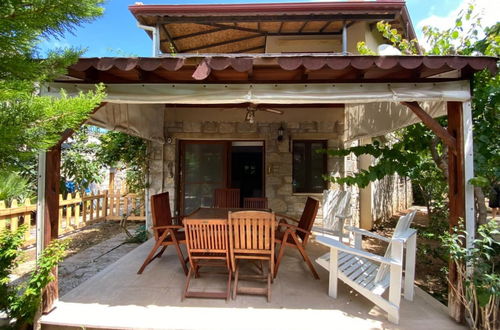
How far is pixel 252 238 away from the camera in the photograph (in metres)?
2.70

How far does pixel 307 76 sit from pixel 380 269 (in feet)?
6.77

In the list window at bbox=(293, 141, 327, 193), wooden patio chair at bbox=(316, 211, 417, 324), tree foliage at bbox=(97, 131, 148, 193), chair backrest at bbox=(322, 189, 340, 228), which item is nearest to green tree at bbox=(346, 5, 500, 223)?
wooden patio chair at bbox=(316, 211, 417, 324)

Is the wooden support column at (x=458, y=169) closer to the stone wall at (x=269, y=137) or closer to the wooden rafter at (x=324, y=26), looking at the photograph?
the stone wall at (x=269, y=137)

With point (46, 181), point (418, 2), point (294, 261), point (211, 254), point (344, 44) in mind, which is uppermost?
point (418, 2)

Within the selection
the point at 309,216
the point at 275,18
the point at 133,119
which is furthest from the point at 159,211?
the point at 275,18

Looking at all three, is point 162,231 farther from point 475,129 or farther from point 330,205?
point 475,129

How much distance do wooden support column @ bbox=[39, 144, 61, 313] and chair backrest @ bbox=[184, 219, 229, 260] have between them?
51.9 inches

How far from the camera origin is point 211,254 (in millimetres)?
2863

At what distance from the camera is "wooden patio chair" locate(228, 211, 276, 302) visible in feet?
8.49

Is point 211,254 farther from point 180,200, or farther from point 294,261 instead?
point 180,200

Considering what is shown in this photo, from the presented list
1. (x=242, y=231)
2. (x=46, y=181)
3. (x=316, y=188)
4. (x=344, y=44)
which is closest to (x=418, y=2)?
(x=344, y=44)

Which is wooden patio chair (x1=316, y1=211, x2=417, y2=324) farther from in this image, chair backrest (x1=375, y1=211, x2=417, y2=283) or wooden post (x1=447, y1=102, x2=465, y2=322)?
wooden post (x1=447, y1=102, x2=465, y2=322)

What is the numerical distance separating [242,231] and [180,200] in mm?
3675

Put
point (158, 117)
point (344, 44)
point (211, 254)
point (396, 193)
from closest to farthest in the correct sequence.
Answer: point (211, 254), point (344, 44), point (158, 117), point (396, 193)
